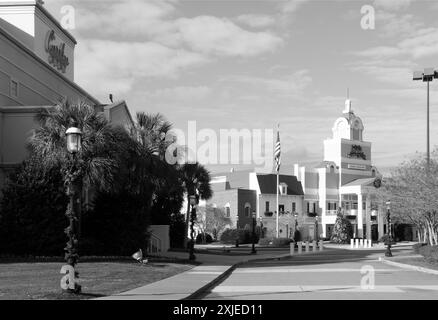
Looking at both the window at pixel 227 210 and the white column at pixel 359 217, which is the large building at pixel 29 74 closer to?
the window at pixel 227 210

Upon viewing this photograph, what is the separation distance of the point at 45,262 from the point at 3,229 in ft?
11.7

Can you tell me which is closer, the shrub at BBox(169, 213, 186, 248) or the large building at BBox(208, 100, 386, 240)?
the shrub at BBox(169, 213, 186, 248)

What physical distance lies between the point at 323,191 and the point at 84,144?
65.4 metres

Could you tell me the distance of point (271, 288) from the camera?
63.0 feet

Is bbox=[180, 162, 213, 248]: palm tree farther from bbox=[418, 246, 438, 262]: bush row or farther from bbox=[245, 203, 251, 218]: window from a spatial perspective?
bbox=[245, 203, 251, 218]: window

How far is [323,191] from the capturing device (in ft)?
292

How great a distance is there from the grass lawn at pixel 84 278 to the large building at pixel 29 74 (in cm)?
887

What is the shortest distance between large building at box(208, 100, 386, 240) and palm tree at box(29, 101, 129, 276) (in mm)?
54113

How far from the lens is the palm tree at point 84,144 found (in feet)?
90.1

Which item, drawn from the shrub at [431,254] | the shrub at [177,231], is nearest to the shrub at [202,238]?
the shrub at [177,231]

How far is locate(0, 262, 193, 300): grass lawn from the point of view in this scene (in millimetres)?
15734

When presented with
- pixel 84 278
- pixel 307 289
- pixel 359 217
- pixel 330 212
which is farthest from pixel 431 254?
pixel 359 217

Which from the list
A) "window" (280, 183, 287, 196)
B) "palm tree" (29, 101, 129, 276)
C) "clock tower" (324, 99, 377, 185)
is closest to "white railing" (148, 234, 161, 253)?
"palm tree" (29, 101, 129, 276)

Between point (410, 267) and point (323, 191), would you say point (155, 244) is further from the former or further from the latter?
point (323, 191)
